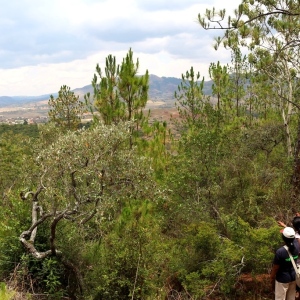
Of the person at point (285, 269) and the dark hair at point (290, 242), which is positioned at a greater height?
the dark hair at point (290, 242)

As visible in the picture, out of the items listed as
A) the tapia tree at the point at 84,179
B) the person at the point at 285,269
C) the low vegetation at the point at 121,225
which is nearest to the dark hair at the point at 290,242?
the person at the point at 285,269

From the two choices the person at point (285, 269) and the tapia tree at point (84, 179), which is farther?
the tapia tree at point (84, 179)

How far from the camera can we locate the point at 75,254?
8117 mm

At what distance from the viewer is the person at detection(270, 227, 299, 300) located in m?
4.98

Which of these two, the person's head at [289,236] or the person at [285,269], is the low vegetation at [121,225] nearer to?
the person at [285,269]

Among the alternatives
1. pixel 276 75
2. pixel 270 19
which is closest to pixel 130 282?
pixel 270 19

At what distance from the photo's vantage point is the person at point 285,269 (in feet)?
16.3

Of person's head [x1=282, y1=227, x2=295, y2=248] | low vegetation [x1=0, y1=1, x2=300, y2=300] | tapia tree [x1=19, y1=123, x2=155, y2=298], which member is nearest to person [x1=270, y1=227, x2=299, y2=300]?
person's head [x1=282, y1=227, x2=295, y2=248]

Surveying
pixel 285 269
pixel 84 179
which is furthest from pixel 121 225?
pixel 285 269

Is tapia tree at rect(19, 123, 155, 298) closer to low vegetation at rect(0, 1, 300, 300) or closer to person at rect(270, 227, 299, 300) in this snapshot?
low vegetation at rect(0, 1, 300, 300)

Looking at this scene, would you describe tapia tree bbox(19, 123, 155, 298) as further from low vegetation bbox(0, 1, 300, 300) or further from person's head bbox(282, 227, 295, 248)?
person's head bbox(282, 227, 295, 248)

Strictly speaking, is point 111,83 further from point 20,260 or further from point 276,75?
point 276,75

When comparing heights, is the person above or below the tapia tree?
below

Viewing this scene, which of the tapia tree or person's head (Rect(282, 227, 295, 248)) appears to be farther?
the tapia tree
